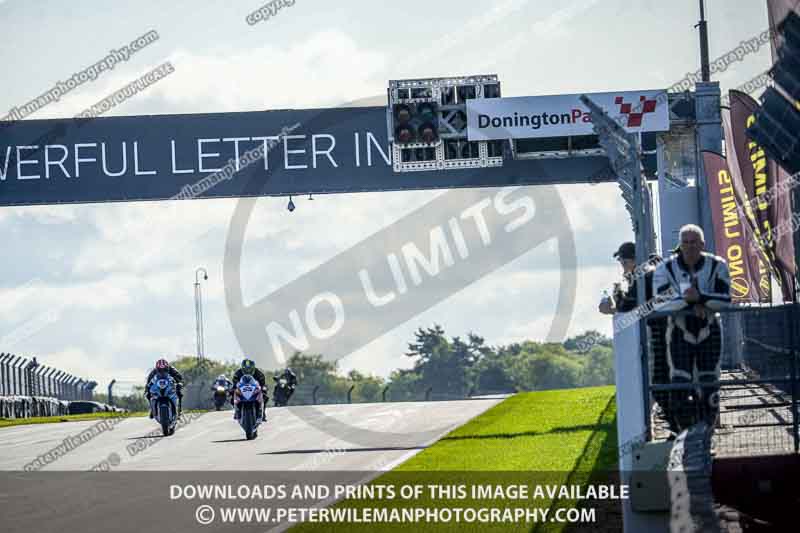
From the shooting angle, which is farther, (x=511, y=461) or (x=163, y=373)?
(x=163, y=373)

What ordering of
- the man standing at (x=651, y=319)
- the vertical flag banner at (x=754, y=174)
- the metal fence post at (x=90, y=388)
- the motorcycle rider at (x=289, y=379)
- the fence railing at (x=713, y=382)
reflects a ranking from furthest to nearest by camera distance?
the metal fence post at (x=90, y=388), the motorcycle rider at (x=289, y=379), the vertical flag banner at (x=754, y=174), the man standing at (x=651, y=319), the fence railing at (x=713, y=382)

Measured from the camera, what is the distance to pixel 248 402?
22.7m

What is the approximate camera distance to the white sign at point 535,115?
26188 millimetres

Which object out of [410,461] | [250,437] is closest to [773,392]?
[410,461]

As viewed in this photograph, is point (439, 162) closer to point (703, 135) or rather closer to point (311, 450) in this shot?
point (703, 135)

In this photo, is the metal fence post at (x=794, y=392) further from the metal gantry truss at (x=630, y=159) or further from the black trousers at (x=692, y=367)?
the metal gantry truss at (x=630, y=159)

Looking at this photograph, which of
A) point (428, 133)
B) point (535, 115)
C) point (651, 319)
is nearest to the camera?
point (651, 319)

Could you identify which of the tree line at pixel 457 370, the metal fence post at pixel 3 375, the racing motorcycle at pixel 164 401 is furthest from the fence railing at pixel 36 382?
the tree line at pixel 457 370

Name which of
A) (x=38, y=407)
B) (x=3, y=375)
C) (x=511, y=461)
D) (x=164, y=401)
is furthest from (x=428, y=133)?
(x=38, y=407)

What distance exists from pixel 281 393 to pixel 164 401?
20055mm

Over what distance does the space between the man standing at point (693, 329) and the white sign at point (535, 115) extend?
16.6 m

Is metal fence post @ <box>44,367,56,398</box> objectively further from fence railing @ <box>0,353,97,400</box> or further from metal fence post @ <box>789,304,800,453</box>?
metal fence post @ <box>789,304,800,453</box>

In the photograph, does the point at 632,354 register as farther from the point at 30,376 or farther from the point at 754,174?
the point at 30,376

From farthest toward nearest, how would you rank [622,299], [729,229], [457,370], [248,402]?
[457,370] < [248,402] < [729,229] < [622,299]
